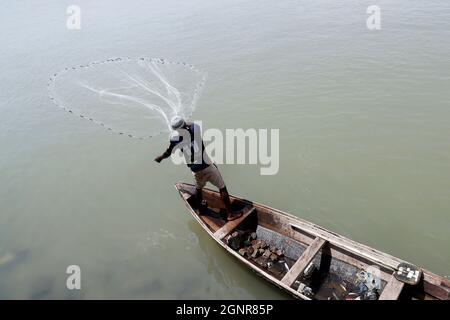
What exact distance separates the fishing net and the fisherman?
5453 mm

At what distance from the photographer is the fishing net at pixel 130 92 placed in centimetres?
1512

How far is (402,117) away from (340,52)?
6456mm

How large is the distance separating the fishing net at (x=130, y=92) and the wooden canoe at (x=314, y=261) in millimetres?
6200

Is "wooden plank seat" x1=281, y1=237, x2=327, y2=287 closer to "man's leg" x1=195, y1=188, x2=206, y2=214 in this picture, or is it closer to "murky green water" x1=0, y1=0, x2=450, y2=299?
"murky green water" x1=0, y1=0, x2=450, y2=299

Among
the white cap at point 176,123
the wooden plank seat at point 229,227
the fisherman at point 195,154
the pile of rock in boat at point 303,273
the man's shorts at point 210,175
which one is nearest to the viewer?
the pile of rock in boat at point 303,273

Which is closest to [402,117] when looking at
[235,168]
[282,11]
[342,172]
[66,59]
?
[342,172]

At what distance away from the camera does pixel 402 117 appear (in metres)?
13.5

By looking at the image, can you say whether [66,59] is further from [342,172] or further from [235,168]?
[342,172]

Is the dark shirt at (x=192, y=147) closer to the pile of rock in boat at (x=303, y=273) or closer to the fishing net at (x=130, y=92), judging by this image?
the pile of rock in boat at (x=303, y=273)

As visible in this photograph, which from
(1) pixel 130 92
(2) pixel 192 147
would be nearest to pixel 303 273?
(2) pixel 192 147

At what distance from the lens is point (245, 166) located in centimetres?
1230

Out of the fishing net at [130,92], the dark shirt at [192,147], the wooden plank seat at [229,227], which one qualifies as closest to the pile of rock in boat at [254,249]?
the wooden plank seat at [229,227]

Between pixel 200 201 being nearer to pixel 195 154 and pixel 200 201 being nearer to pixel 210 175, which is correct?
pixel 210 175

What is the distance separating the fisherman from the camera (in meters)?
8.49
